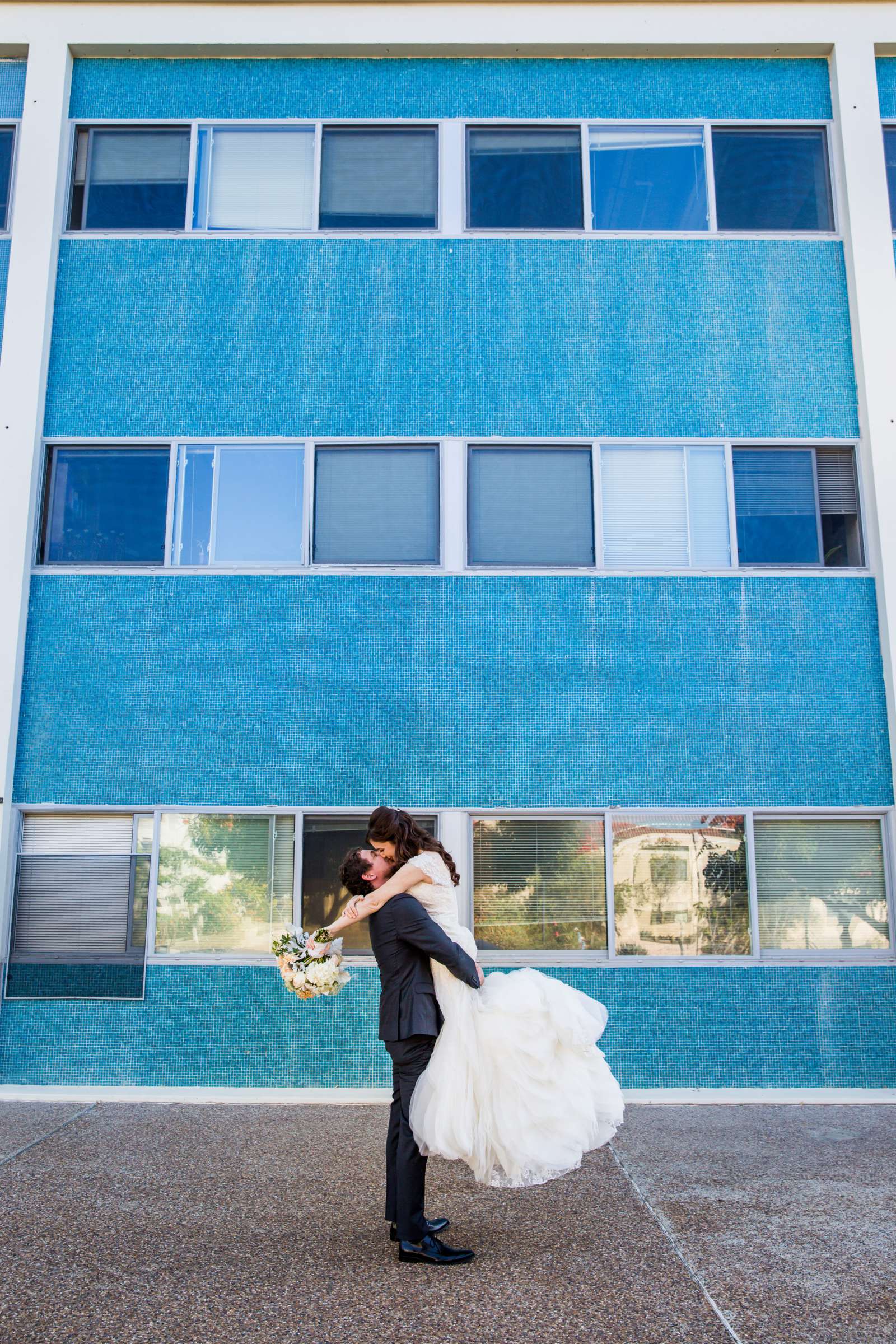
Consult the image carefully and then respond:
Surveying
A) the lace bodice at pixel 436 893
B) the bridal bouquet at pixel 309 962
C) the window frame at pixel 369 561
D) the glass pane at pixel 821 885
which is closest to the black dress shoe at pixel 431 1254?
the bridal bouquet at pixel 309 962

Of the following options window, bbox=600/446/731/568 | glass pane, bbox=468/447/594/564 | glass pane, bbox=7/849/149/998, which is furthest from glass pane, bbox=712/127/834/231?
glass pane, bbox=7/849/149/998

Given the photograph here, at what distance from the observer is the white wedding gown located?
441cm

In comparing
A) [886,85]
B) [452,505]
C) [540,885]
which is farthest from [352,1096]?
[886,85]

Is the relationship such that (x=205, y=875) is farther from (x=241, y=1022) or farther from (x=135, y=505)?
(x=135, y=505)

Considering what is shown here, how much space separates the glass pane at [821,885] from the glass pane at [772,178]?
5.06 m

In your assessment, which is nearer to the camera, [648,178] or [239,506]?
[239,506]

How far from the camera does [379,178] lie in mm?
8914

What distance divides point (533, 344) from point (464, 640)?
8.37ft

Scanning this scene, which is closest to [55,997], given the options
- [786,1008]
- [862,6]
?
[786,1008]

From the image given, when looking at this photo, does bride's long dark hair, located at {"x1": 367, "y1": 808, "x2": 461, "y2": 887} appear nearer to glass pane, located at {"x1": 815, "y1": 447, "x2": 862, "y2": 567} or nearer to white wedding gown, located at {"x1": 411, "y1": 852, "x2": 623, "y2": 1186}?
white wedding gown, located at {"x1": 411, "y1": 852, "x2": 623, "y2": 1186}

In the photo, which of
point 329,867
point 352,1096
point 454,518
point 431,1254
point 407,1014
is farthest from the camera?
point 454,518

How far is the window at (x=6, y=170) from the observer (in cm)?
890

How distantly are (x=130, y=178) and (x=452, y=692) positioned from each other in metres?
5.25

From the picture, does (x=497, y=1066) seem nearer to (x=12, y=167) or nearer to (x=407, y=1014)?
(x=407, y=1014)
